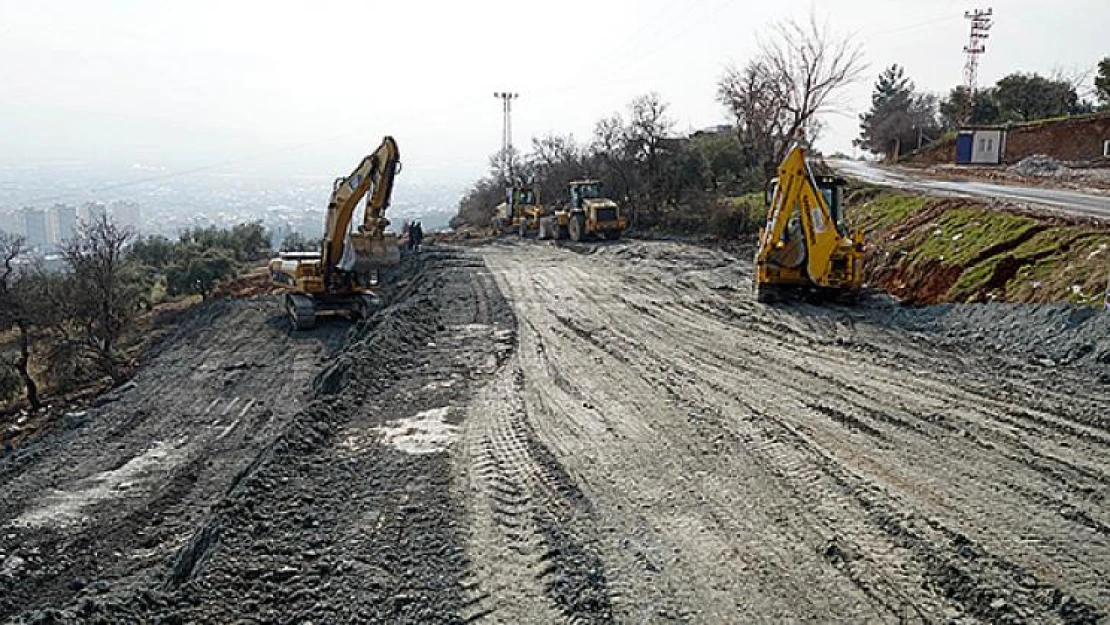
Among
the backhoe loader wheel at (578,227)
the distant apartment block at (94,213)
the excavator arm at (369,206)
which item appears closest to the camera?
the excavator arm at (369,206)

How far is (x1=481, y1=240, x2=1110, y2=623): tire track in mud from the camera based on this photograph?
4348 mm

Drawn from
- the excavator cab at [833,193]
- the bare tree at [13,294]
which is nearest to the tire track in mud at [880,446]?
the excavator cab at [833,193]

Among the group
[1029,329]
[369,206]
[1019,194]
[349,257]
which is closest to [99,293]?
[349,257]

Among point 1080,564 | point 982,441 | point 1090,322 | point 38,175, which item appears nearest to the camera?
point 1080,564

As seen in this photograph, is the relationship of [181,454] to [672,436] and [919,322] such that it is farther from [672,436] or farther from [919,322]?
[919,322]

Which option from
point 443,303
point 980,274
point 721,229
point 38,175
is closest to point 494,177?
point 721,229

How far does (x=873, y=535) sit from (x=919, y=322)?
292 inches

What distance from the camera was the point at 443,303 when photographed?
1472 centimetres

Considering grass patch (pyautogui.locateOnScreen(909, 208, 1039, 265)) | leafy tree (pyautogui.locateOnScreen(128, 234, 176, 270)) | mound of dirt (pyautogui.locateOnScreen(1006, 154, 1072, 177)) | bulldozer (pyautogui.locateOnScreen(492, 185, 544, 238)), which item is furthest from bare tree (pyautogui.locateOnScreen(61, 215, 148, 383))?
mound of dirt (pyautogui.locateOnScreen(1006, 154, 1072, 177))

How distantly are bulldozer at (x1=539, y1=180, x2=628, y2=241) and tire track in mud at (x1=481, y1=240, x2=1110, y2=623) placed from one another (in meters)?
14.5

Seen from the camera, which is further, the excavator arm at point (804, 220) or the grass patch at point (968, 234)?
the grass patch at point (968, 234)

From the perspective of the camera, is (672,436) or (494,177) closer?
(672,436)

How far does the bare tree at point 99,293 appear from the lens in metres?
19.0

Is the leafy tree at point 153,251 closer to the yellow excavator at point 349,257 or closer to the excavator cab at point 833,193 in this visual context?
the yellow excavator at point 349,257
